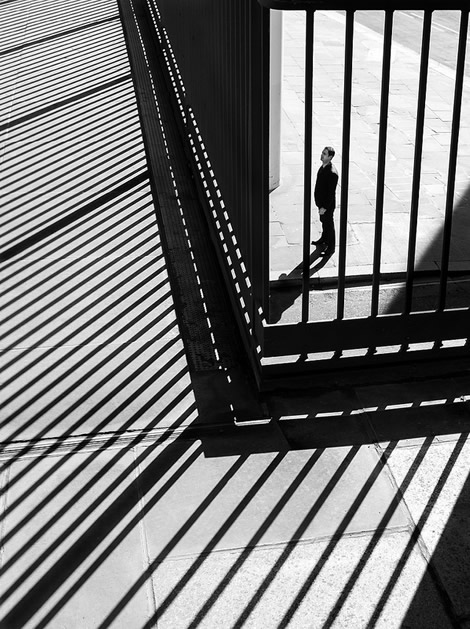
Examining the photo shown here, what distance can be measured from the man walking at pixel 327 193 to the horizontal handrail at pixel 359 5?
257 cm

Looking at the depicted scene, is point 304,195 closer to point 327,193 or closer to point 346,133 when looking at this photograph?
point 346,133

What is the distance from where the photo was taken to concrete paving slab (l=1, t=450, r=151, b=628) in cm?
396

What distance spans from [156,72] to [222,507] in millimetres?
9456

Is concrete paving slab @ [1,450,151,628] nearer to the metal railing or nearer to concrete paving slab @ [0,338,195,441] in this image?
concrete paving slab @ [0,338,195,441]

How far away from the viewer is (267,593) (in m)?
4.02

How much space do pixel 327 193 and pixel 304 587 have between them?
165 inches

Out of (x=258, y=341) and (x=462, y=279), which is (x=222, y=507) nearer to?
(x=258, y=341)

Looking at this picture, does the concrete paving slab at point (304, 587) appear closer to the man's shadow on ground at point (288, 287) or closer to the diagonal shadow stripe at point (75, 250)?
the man's shadow on ground at point (288, 287)

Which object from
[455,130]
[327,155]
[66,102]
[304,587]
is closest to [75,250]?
[327,155]

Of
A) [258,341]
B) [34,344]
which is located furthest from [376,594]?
[34,344]

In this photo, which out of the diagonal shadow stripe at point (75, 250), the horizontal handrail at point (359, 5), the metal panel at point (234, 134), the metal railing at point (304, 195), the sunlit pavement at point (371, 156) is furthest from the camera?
the sunlit pavement at point (371, 156)

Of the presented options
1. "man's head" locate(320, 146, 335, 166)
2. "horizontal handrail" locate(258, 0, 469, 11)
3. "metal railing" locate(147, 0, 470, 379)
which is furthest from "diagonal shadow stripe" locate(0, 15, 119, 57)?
"horizontal handrail" locate(258, 0, 469, 11)

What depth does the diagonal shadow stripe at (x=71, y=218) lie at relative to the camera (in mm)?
7668

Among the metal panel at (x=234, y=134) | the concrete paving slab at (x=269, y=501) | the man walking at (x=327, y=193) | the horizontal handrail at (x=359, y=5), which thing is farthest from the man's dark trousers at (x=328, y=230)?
the concrete paving slab at (x=269, y=501)
